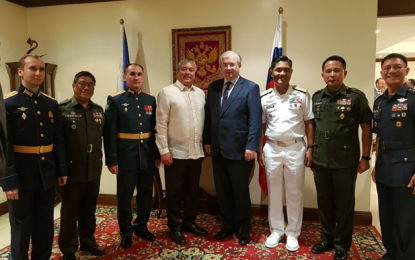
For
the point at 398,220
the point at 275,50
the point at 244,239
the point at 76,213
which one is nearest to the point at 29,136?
the point at 76,213

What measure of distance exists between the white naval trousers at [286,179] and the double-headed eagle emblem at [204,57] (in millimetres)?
1317

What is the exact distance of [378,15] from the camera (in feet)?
10.7

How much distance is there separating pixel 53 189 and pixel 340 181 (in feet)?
7.43

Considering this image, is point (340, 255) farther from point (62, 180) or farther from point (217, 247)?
point (62, 180)

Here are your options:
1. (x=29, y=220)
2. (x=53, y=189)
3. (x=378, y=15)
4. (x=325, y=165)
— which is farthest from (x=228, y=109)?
(x=378, y=15)

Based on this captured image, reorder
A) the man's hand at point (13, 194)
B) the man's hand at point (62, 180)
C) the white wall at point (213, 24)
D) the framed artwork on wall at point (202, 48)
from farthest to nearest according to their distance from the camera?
the framed artwork on wall at point (202, 48) < the white wall at point (213, 24) < the man's hand at point (62, 180) < the man's hand at point (13, 194)

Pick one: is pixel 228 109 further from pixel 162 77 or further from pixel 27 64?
pixel 27 64

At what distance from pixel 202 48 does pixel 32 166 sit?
225 cm

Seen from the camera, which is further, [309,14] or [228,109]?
[309,14]

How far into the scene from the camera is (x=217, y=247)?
270cm

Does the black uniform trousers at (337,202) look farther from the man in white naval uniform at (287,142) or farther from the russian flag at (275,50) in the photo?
the russian flag at (275,50)

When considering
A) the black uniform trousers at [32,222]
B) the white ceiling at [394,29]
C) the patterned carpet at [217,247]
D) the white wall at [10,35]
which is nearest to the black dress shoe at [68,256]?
the patterned carpet at [217,247]

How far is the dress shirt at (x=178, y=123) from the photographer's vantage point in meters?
2.70

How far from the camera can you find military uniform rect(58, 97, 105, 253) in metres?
2.34
